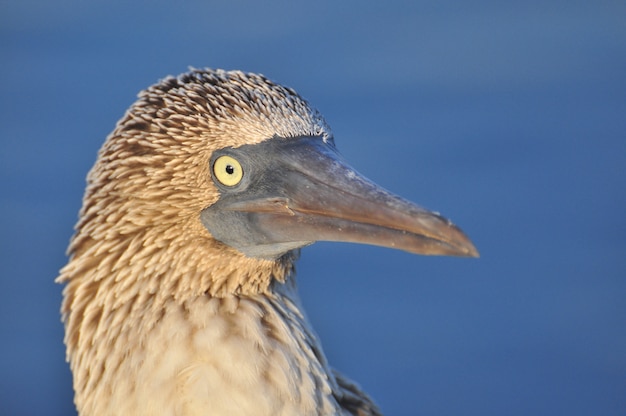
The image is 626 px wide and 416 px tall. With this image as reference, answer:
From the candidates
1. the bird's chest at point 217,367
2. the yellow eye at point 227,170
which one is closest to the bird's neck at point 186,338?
the bird's chest at point 217,367

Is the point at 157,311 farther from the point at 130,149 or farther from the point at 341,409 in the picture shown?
the point at 341,409

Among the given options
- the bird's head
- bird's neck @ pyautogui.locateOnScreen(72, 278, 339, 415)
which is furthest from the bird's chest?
the bird's head

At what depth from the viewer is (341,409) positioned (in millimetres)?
4035

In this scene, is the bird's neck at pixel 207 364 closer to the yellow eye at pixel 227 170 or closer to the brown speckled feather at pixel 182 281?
the brown speckled feather at pixel 182 281

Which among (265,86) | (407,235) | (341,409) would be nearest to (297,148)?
(265,86)

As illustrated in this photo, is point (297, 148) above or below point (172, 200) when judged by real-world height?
above

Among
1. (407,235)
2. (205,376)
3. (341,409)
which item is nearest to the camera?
(407,235)

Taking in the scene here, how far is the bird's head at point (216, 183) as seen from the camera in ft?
11.9

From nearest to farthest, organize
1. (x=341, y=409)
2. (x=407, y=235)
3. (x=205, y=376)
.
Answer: (x=407, y=235) < (x=205, y=376) < (x=341, y=409)

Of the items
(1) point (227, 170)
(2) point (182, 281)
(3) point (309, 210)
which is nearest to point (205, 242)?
(2) point (182, 281)

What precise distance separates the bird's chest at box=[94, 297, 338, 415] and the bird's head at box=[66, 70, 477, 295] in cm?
12

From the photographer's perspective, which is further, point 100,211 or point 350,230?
point 100,211

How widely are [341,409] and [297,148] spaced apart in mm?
1070

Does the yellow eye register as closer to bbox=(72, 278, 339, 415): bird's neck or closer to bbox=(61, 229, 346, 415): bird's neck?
bbox=(61, 229, 346, 415): bird's neck
